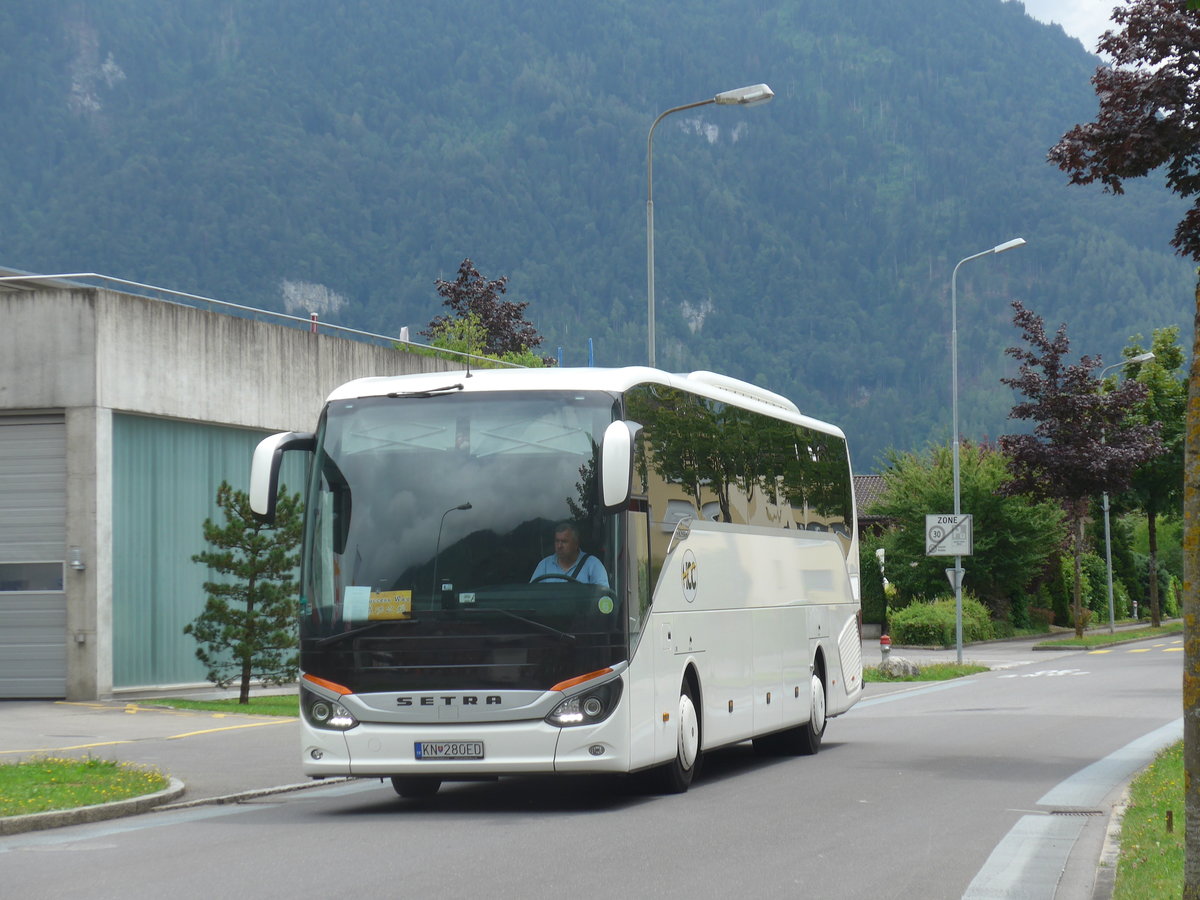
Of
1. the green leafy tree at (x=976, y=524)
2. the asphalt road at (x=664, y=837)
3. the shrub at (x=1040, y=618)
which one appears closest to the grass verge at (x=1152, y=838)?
the asphalt road at (x=664, y=837)

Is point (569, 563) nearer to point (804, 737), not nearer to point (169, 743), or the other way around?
point (804, 737)

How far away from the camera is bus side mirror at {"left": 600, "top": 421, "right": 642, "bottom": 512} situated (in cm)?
1198

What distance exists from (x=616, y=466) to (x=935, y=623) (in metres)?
38.6

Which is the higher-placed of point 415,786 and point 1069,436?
point 1069,436

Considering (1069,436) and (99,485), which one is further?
(1069,436)

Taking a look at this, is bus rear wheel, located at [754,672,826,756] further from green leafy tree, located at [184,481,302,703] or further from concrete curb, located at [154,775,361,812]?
green leafy tree, located at [184,481,302,703]

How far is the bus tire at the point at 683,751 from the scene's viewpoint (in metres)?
13.8

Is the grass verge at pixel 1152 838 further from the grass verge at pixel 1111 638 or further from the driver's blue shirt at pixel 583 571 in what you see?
the grass verge at pixel 1111 638

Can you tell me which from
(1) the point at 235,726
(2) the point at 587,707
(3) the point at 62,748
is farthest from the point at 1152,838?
(1) the point at 235,726

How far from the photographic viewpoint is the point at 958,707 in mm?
26031

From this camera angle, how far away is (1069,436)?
48875mm

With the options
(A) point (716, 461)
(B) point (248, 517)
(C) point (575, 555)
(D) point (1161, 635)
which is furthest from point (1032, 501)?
(C) point (575, 555)

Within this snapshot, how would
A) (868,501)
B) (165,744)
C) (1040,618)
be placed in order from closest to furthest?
(165,744), (1040,618), (868,501)

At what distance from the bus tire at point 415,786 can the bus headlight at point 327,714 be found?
133cm
